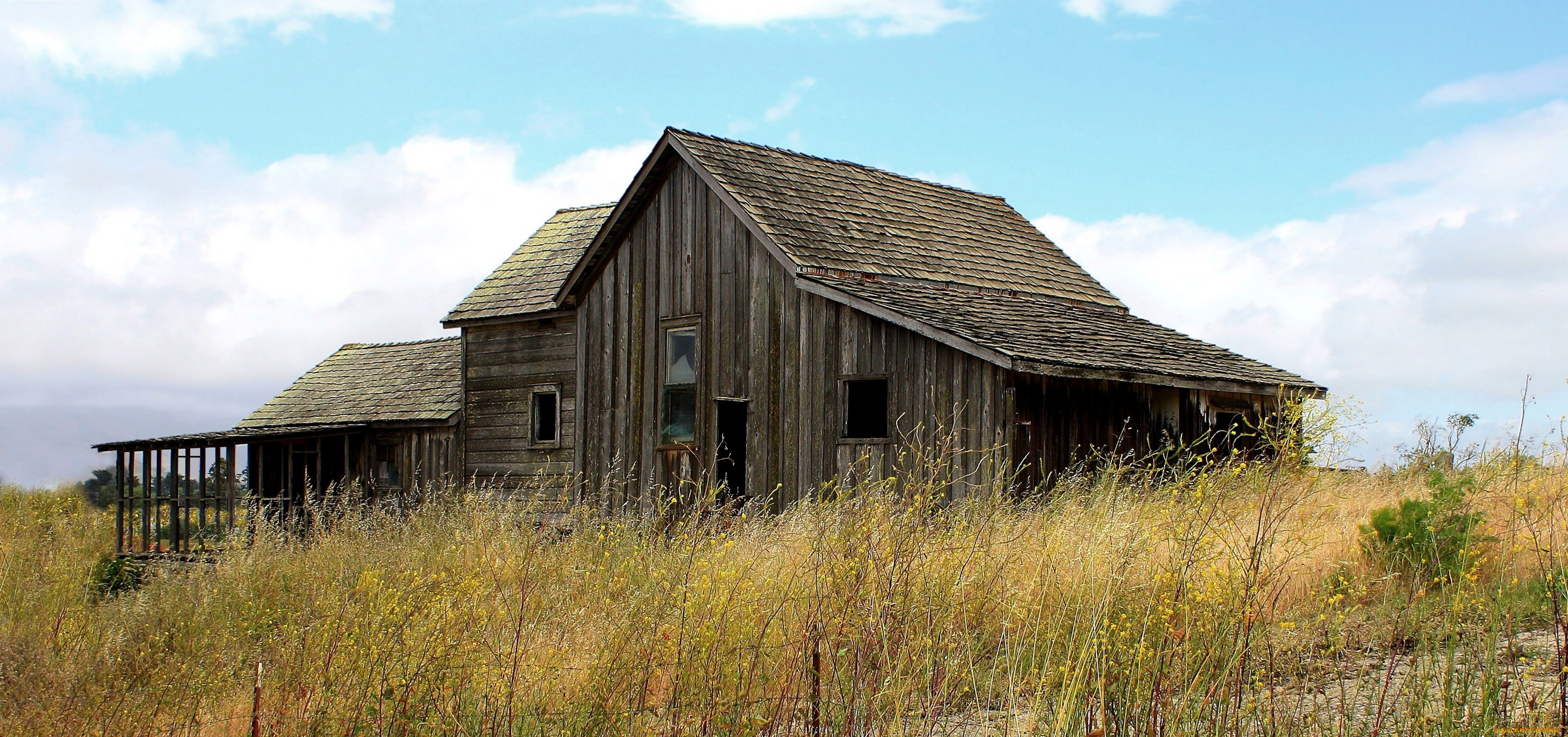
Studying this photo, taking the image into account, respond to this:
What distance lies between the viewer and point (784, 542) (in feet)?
29.8

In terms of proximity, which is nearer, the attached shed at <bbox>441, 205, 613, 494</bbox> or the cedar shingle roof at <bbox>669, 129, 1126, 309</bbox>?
the cedar shingle roof at <bbox>669, 129, 1126, 309</bbox>

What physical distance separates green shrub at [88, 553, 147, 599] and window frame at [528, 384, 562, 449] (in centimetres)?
584

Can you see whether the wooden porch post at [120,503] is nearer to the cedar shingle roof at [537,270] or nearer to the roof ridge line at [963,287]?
the cedar shingle roof at [537,270]

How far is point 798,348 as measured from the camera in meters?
15.5

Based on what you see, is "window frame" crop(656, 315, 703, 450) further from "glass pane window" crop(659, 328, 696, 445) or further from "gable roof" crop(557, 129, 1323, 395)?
"gable roof" crop(557, 129, 1323, 395)

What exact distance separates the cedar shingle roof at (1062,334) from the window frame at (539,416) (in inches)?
225

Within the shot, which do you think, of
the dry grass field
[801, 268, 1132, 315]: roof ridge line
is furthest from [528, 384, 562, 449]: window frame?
the dry grass field

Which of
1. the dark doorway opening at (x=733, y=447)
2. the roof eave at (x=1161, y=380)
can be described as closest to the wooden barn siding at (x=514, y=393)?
the dark doorway opening at (x=733, y=447)

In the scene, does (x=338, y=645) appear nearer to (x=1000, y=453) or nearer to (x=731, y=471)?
(x=1000, y=453)

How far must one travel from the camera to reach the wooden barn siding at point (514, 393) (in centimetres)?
1909

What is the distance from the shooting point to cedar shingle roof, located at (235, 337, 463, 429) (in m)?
22.8

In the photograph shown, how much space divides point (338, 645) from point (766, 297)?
397 inches

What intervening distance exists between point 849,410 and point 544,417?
21.9 ft

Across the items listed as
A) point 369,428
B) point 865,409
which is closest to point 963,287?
point 865,409
